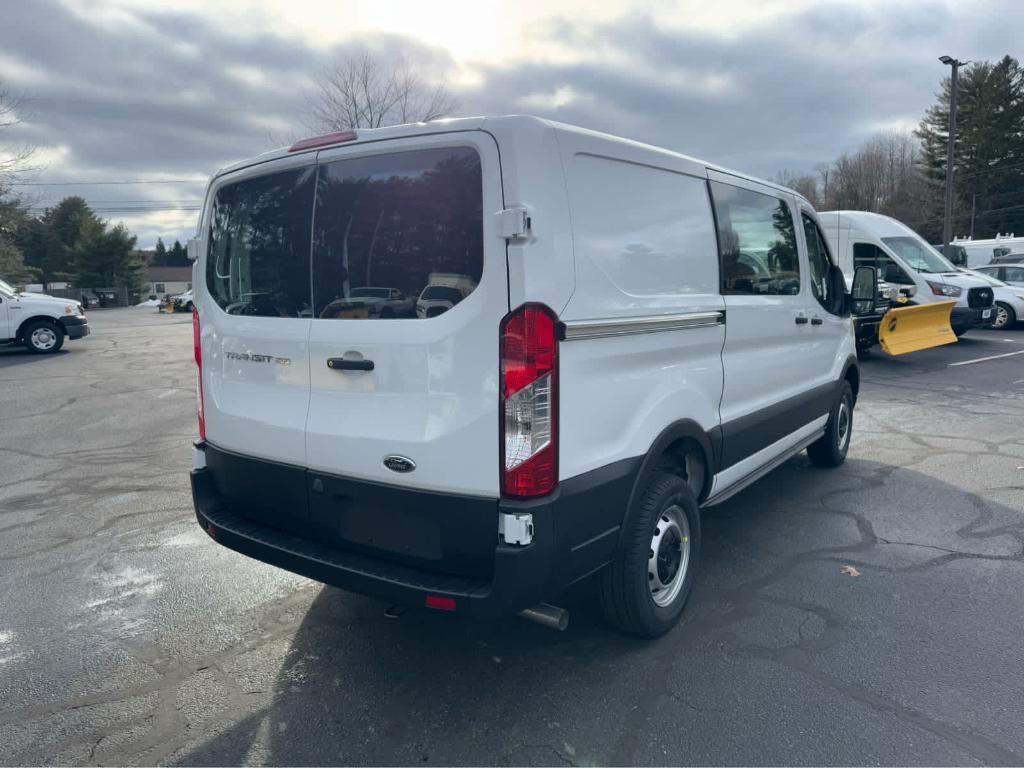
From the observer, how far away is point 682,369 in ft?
11.3

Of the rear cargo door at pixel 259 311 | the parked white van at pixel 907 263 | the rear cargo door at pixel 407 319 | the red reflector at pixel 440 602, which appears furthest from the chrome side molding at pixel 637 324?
the parked white van at pixel 907 263

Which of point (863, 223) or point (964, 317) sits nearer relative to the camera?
point (964, 317)

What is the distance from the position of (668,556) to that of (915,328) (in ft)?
35.0

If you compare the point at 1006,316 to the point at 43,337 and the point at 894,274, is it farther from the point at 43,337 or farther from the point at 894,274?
the point at 43,337

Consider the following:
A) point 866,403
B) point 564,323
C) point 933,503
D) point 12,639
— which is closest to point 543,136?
point 564,323

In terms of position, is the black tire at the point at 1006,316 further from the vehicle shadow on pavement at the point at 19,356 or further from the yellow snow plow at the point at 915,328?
the vehicle shadow on pavement at the point at 19,356

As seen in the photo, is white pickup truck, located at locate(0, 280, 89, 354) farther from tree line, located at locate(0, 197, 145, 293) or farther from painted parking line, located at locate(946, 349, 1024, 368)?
tree line, located at locate(0, 197, 145, 293)

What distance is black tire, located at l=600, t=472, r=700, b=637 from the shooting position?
3092 mm

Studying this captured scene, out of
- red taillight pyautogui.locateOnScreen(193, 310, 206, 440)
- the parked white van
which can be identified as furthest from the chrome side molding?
the parked white van

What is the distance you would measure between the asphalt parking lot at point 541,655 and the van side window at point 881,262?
9612mm

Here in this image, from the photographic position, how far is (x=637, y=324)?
3033mm

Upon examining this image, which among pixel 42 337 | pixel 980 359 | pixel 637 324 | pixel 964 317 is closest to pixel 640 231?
pixel 637 324

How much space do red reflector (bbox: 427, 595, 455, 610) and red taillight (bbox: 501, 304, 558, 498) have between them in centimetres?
45

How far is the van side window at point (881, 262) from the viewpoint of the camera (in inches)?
549
